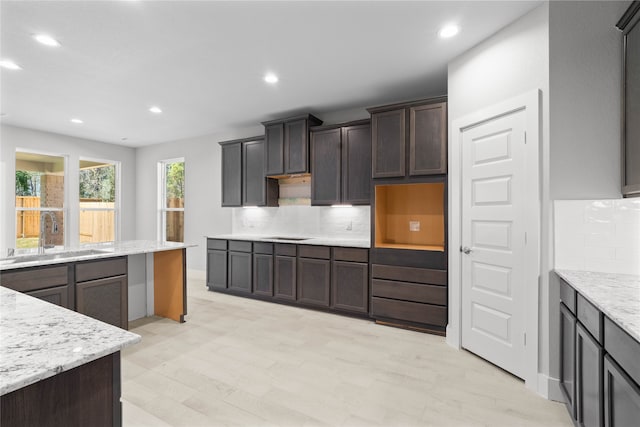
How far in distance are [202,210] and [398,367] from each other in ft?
15.8

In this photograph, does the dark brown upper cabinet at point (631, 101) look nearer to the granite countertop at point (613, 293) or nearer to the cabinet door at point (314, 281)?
the granite countertop at point (613, 293)

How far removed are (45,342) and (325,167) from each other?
3.59 metres

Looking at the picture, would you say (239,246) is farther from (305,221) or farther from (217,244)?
(305,221)

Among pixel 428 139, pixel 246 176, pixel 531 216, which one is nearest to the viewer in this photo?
pixel 531 216

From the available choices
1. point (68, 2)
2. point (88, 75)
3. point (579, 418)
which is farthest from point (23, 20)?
point (579, 418)

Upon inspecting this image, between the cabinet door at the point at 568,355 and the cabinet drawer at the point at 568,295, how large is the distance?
0.12ft

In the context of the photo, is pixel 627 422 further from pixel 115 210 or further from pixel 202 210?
pixel 115 210

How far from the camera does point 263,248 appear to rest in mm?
4539

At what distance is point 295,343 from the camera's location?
308 cm

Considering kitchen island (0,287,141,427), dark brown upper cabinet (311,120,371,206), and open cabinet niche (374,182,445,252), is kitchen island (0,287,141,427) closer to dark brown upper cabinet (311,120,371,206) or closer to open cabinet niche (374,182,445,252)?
open cabinet niche (374,182,445,252)

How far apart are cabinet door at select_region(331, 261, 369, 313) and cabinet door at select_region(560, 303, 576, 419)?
1950mm

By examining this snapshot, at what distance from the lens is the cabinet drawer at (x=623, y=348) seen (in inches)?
44.9

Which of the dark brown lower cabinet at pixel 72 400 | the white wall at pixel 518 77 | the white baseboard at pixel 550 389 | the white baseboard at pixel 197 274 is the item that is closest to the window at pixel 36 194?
the white baseboard at pixel 197 274

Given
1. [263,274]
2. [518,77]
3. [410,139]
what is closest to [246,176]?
[263,274]
